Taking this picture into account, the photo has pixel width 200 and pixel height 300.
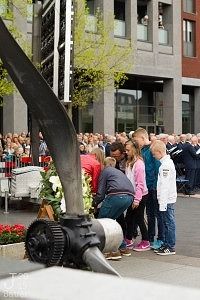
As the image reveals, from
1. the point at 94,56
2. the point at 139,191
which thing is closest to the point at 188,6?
the point at 94,56

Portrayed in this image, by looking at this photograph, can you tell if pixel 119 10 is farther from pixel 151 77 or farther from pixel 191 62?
pixel 191 62

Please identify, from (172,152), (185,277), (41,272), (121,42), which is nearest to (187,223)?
(185,277)

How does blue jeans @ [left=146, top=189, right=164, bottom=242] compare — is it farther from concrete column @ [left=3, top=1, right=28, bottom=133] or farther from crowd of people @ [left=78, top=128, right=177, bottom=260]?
concrete column @ [left=3, top=1, right=28, bottom=133]

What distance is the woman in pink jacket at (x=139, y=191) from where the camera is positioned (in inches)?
353

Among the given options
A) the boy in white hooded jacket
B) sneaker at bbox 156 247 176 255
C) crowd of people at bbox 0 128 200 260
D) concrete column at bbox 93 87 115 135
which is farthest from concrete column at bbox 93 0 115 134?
sneaker at bbox 156 247 176 255

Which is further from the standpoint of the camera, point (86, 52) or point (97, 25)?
point (97, 25)

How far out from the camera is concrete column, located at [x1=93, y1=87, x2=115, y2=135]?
35938 millimetres

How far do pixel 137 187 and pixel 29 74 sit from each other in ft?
18.0

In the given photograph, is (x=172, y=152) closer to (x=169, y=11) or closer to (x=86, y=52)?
(x=86, y=52)

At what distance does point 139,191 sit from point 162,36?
108 feet

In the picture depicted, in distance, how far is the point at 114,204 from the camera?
8.33 metres

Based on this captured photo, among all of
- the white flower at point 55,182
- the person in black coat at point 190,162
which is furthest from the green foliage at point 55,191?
the person in black coat at point 190,162

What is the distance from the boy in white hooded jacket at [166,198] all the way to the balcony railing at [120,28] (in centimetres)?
2844

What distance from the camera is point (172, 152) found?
1864 centimetres
